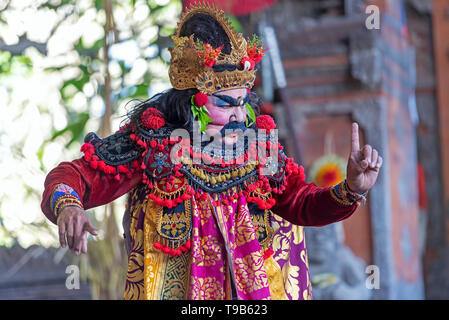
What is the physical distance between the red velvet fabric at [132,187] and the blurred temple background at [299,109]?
0.35m

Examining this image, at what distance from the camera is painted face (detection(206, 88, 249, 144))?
2221mm

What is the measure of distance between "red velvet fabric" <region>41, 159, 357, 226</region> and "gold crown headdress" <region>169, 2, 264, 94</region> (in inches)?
14.3

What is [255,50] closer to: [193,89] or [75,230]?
[193,89]

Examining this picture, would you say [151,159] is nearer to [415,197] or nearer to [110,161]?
[110,161]

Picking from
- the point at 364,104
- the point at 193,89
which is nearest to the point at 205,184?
the point at 193,89

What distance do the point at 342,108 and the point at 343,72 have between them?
30cm

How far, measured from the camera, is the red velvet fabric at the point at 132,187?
2148 mm

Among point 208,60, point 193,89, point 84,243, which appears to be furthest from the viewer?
point 193,89

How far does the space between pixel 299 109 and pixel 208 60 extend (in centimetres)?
371

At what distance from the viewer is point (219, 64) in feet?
7.19

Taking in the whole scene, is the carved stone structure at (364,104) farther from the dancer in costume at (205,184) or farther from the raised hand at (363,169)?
the raised hand at (363,169)

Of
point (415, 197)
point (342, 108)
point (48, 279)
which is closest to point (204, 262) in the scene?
point (48, 279)

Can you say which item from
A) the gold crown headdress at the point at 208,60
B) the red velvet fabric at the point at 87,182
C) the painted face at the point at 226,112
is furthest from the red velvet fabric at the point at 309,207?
the red velvet fabric at the point at 87,182

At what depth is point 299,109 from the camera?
5.82 metres
